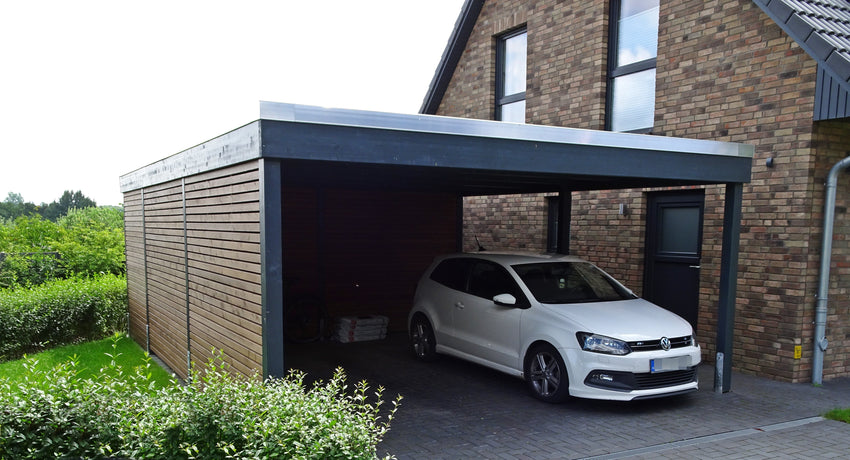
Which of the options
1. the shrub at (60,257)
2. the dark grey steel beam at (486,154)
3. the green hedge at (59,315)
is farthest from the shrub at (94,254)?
the dark grey steel beam at (486,154)

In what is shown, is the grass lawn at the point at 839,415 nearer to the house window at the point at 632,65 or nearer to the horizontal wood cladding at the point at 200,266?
the house window at the point at 632,65

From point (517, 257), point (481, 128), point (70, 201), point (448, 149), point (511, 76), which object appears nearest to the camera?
point (448, 149)

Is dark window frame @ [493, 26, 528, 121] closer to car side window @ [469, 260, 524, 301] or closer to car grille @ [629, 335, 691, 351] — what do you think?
car side window @ [469, 260, 524, 301]

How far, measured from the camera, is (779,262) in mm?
7379

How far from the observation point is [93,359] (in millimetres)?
9023

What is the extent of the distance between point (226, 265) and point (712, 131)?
677 cm

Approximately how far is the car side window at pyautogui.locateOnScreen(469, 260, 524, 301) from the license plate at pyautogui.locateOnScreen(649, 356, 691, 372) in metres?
1.59

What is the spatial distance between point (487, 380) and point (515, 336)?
1019 mm

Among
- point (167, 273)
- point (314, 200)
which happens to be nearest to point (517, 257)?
point (314, 200)

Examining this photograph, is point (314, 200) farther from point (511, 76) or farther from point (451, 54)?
point (451, 54)

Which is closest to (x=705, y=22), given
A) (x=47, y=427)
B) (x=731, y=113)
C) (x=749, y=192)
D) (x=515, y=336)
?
(x=731, y=113)

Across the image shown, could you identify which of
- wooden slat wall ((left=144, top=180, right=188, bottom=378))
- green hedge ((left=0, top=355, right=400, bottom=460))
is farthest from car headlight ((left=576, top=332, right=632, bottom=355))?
wooden slat wall ((left=144, top=180, right=188, bottom=378))

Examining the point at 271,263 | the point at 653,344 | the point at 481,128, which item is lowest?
the point at 653,344

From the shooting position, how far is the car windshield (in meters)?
6.86
